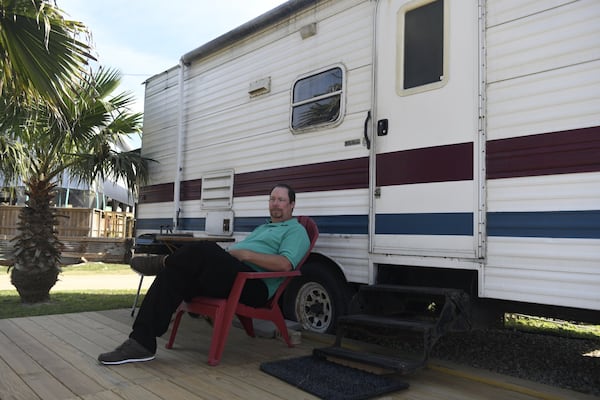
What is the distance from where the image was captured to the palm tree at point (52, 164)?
529 centimetres

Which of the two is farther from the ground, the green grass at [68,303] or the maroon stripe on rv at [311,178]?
the maroon stripe on rv at [311,178]

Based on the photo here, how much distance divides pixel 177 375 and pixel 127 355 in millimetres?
325

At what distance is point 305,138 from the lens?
3904 millimetres

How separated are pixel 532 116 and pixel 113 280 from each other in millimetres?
7563

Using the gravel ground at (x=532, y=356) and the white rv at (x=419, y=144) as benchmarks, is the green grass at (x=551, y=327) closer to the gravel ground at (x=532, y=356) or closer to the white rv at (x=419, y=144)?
the gravel ground at (x=532, y=356)

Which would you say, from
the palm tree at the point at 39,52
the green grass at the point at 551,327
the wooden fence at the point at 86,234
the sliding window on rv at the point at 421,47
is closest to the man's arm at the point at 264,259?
the sliding window on rv at the point at 421,47

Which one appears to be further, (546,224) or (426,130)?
(426,130)

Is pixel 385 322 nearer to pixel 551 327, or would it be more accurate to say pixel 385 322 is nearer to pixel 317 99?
pixel 317 99

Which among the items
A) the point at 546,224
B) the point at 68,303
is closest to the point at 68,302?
the point at 68,303

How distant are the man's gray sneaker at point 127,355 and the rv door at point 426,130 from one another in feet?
5.16

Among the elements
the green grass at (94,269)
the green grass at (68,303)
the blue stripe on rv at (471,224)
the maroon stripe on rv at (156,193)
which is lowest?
the green grass at (94,269)

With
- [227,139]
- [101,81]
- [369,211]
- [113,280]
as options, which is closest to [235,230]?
[227,139]

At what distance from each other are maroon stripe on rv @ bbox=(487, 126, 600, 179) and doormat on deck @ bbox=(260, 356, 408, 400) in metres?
1.29

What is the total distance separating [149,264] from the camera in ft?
14.0
